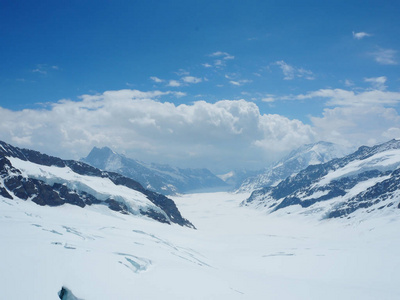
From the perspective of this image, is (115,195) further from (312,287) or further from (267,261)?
(312,287)

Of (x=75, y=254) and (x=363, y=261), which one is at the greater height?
(x=363, y=261)

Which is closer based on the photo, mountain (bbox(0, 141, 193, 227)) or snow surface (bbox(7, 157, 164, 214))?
mountain (bbox(0, 141, 193, 227))

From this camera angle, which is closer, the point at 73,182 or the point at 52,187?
the point at 52,187

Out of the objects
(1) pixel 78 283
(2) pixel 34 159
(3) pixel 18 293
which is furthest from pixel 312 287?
(2) pixel 34 159

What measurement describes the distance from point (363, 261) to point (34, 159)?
189m

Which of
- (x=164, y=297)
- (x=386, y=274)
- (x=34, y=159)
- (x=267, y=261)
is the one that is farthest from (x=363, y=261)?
(x=34, y=159)

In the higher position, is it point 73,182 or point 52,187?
point 73,182

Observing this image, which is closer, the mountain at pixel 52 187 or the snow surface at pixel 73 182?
the mountain at pixel 52 187

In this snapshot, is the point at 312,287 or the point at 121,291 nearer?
the point at 121,291

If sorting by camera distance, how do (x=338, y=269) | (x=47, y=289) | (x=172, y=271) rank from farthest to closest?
(x=338, y=269) < (x=172, y=271) < (x=47, y=289)

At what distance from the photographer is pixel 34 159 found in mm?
186500

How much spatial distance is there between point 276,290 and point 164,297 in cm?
2741

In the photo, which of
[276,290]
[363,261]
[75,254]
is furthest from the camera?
[363,261]

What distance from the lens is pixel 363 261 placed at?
96.4 meters
